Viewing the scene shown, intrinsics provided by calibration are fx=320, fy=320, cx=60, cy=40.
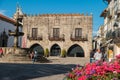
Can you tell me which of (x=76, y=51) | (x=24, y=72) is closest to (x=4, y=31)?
(x=76, y=51)

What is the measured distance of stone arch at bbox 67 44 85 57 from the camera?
2200 inches

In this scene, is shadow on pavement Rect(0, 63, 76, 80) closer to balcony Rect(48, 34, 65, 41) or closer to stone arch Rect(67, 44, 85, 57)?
balcony Rect(48, 34, 65, 41)

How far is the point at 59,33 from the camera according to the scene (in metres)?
56.0

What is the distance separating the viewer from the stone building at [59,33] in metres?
55.2

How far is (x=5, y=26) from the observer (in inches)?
2154

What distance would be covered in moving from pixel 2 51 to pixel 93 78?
27.3 metres

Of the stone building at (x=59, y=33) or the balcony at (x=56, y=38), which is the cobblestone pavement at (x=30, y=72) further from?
the balcony at (x=56, y=38)

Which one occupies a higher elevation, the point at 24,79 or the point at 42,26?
the point at 42,26

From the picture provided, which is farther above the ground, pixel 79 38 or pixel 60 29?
pixel 60 29

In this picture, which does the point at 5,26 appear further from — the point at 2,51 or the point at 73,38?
the point at 2,51

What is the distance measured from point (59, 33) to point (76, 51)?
4352 mm

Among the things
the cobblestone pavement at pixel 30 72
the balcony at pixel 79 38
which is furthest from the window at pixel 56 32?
the cobblestone pavement at pixel 30 72

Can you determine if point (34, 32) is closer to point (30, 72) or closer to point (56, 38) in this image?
point (56, 38)

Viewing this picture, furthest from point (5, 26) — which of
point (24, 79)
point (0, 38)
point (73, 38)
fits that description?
point (24, 79)
